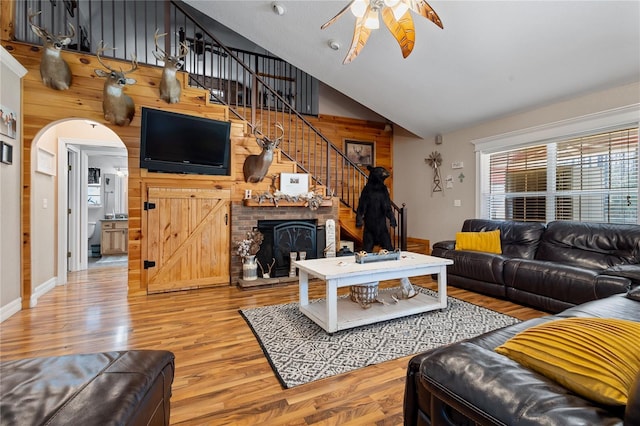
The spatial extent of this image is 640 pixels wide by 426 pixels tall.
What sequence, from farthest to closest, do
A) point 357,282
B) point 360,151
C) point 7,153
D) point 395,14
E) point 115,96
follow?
point 360,151, point 115,96, point 7,153, point 357,282, point 395,14

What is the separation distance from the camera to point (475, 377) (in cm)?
91

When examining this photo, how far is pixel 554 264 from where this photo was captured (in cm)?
315

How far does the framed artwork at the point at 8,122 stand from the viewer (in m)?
2.88

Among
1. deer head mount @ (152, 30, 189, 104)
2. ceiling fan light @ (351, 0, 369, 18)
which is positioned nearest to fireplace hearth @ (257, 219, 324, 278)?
deer head mount @ (152, 30, 189, 104)

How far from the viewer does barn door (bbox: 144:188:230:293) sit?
3797 millimetres

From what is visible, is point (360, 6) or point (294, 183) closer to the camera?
point (360, 6)

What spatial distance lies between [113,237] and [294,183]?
501 cm

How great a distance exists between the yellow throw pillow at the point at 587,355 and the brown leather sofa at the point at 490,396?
0.02 meters

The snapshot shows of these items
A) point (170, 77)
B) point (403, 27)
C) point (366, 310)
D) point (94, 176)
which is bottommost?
point (366, 310)

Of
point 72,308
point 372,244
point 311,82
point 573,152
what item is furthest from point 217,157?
point 573,152

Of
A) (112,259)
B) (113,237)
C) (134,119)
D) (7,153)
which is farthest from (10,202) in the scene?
(113,237)

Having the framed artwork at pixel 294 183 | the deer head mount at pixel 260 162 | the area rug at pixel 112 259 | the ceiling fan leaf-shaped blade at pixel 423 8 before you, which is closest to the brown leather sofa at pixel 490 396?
the ceiling fan leaf-shaped blade at pixel 423 8

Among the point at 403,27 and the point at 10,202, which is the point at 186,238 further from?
the point at 403,27

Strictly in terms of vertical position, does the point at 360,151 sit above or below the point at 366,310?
above
